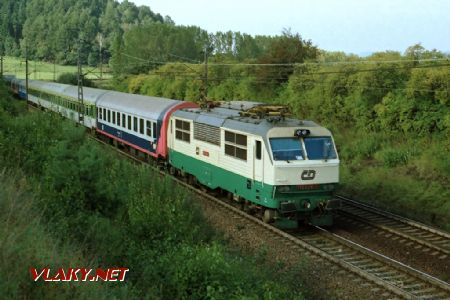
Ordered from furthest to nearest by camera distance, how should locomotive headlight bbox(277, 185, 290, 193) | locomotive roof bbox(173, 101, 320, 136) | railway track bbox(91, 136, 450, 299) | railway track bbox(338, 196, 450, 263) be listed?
locomotive roof bbox(173, 101, 320, 136), locomotive headlight bbox(277, 185, 290, 193), railway track bbox(338, 196, 450, 263), railway track bbox(91, 136, 450, 299)

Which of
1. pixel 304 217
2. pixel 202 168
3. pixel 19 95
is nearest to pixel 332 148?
pixel 304 217

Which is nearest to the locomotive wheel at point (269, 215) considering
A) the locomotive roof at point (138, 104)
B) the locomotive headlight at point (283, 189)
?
the locomotive headlight at point (283, 189)

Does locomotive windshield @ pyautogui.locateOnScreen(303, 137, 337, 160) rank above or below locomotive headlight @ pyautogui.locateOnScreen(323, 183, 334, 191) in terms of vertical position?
above

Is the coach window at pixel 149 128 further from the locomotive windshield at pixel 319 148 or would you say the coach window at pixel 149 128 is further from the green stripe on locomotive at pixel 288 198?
the locomotive windshield at pixel 319 148

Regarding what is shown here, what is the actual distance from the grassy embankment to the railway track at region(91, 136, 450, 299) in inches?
62.9

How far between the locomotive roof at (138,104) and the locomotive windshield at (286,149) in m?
9.31

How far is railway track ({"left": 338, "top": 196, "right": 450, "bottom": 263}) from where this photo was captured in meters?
14.0

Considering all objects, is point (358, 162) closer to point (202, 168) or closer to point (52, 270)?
point (202, 168)

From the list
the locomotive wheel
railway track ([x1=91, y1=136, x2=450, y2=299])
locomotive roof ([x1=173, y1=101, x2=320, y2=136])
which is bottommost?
railway track ([x1=91, y1=136, x2=450, y2=299])

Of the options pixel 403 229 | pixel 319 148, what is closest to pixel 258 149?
pixel 319 148

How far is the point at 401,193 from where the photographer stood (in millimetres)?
20641

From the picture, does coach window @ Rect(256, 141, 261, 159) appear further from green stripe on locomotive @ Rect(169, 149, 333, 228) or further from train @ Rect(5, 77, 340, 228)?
green stripe on locomotive @ Rect(169, 149, 333, 228)

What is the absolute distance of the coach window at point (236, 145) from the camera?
15984mm

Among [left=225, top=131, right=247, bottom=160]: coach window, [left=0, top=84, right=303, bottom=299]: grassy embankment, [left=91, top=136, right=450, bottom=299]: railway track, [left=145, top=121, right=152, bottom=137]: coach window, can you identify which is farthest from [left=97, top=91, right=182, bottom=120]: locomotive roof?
[left=91, top=136, right=450, bottom=299]: railway track
